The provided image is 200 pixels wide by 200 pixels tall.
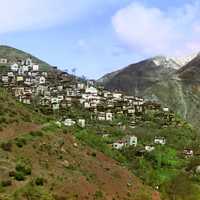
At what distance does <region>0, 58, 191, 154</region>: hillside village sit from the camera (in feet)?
369

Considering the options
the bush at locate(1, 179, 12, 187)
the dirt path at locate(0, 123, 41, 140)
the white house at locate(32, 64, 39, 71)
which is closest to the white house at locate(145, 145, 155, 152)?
the dirt path at locate(0, 123, 41, 140)

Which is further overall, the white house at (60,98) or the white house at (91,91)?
the white house at (91,91)

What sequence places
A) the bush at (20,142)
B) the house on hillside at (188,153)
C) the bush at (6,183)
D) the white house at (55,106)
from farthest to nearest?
the white house at (55,106) < the house on hillside at (188,153) < the bush at (20,142) < the bush at (6,183)

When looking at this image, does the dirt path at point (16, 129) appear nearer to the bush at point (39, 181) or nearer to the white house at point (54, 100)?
the bush at point (39, 181)

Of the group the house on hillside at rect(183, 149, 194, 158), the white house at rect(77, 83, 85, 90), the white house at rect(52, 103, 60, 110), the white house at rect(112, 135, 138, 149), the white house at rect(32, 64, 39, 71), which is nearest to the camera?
the house on hillside at rect(183, 149, 194, 158)

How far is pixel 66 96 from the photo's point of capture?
420 ft

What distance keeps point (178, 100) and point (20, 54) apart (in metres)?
52.8

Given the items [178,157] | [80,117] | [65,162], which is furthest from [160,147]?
[65,162]

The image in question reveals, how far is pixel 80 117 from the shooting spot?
347ft

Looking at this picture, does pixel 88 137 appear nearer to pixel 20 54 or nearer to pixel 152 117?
pixel 152 117

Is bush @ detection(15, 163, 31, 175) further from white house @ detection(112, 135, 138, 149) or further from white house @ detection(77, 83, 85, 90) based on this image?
white house @ detection(77, 83, 85, 90)

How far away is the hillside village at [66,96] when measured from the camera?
11250 cm

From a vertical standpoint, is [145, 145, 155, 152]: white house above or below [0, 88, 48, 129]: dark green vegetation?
below

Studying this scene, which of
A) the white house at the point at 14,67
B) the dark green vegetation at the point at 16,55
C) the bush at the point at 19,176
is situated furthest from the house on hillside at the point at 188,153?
the dark green vegetation at the point at 16,55
